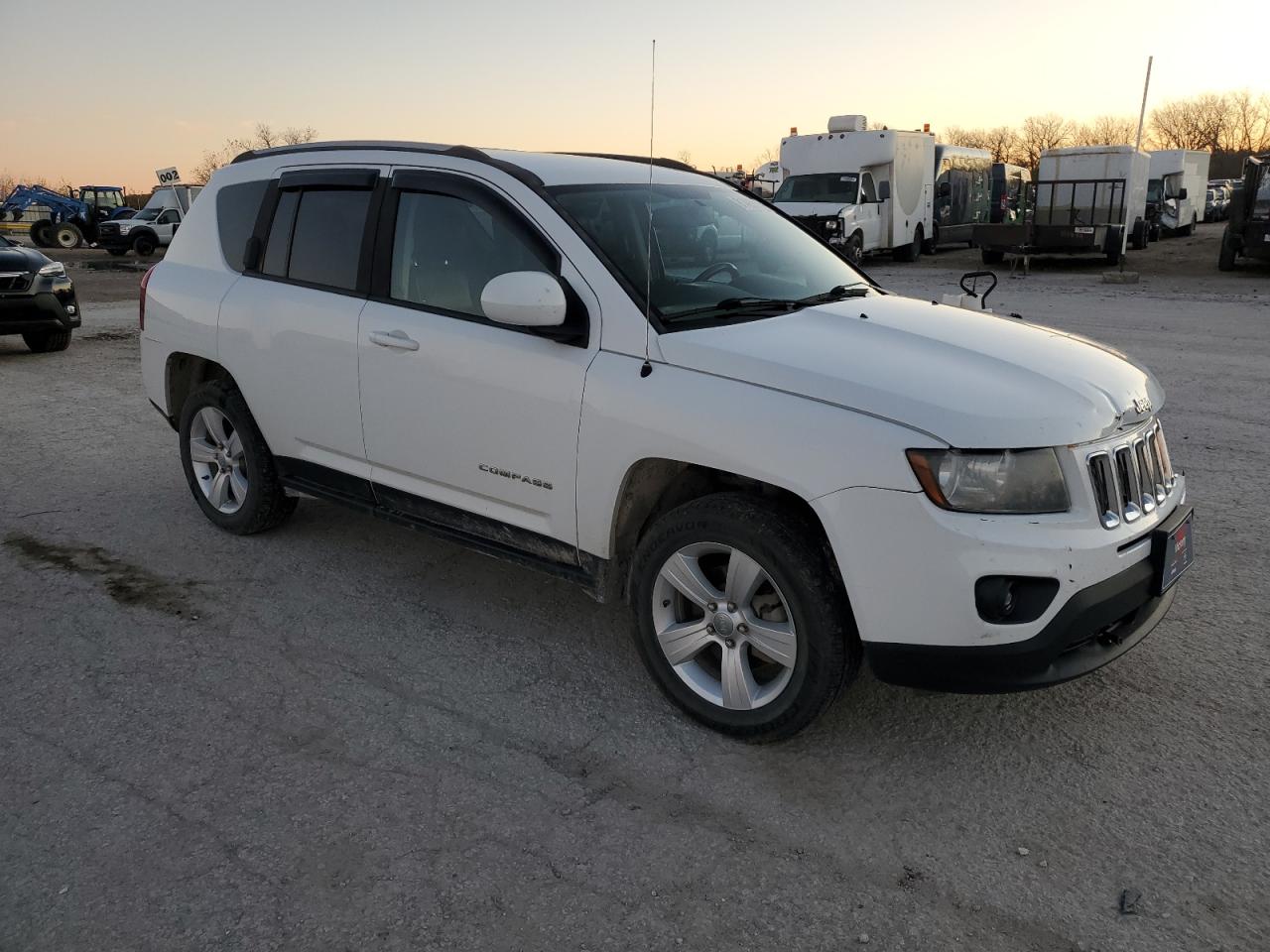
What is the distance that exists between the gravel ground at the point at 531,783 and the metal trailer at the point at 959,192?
2471 cm

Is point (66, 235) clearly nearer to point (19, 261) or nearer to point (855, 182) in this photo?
point (855, 182)

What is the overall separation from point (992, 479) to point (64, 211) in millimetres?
42096

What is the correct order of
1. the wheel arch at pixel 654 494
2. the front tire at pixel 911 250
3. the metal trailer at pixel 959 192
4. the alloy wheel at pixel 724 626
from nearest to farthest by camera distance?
the alloy wheel at pixel 724 626 → the wheel arch at pixel 654 494 → the front tire at pixel 911 250 → the metal trailer at pixel 959 192

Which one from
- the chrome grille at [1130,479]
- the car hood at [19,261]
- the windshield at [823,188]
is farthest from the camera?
the windshield at [823,188]

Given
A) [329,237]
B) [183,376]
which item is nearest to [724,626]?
[329,237]

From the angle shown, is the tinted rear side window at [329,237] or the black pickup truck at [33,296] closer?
the tinted rear side window at [329,237]

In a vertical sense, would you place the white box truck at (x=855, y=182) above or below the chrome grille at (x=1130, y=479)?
above

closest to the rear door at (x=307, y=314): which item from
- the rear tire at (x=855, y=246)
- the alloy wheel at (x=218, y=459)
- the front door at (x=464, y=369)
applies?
the front door at (x=464, y=369)

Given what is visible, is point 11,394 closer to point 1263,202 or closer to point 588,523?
point 588,523

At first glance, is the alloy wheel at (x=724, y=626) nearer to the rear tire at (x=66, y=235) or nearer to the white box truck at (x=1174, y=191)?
the white box truck at (x=1174, y=191)

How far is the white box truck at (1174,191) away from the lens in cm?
3331

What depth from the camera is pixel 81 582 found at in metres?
4.69

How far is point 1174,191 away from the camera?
3412 cm

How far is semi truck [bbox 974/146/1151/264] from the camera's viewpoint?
2300 centimetres
